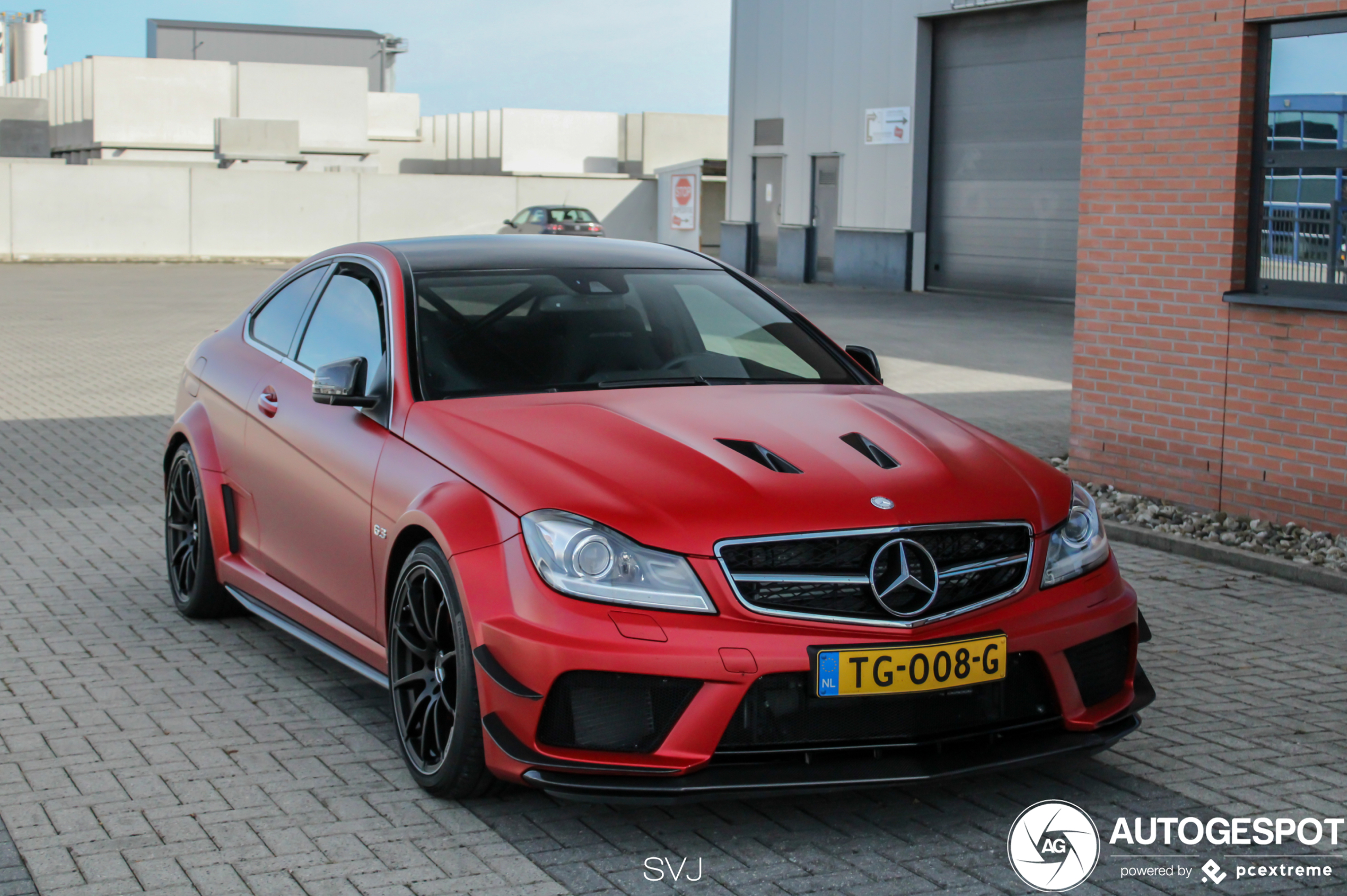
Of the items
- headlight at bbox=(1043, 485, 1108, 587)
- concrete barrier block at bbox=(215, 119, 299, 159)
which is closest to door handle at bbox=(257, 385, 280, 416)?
headlight at bbox=(1043, 485, 1108, 587)

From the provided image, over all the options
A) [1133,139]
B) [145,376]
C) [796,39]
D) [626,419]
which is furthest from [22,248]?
[626,419]

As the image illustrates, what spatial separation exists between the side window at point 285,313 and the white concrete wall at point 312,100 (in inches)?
1924

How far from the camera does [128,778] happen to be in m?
4.48

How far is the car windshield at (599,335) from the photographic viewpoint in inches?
195

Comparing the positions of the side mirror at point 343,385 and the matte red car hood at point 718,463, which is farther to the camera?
the side mirror at point 343,385

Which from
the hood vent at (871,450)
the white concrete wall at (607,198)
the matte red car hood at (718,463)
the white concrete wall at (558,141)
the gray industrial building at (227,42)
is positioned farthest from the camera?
the gray industrial building at (227,42)

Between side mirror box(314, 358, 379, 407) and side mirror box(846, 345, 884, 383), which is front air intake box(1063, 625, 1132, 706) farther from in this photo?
side mirror box(314, 358, 379, 407)

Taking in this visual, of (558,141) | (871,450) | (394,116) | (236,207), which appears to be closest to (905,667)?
(871,450)

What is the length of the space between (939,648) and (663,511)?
29.7 inches

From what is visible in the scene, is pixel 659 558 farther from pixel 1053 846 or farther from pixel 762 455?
pixel 1053 846

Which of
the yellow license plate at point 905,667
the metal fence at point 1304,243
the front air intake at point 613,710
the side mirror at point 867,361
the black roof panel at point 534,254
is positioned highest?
the metal fence at point 1304,243

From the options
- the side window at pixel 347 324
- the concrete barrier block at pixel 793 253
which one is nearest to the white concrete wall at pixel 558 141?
the concrete barrier block at pixel 793 253

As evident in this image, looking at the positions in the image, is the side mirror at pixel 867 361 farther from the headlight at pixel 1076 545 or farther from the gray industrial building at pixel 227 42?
the gray industrial building at pixel 227 42

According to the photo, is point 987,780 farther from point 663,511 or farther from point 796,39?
point 796,39
